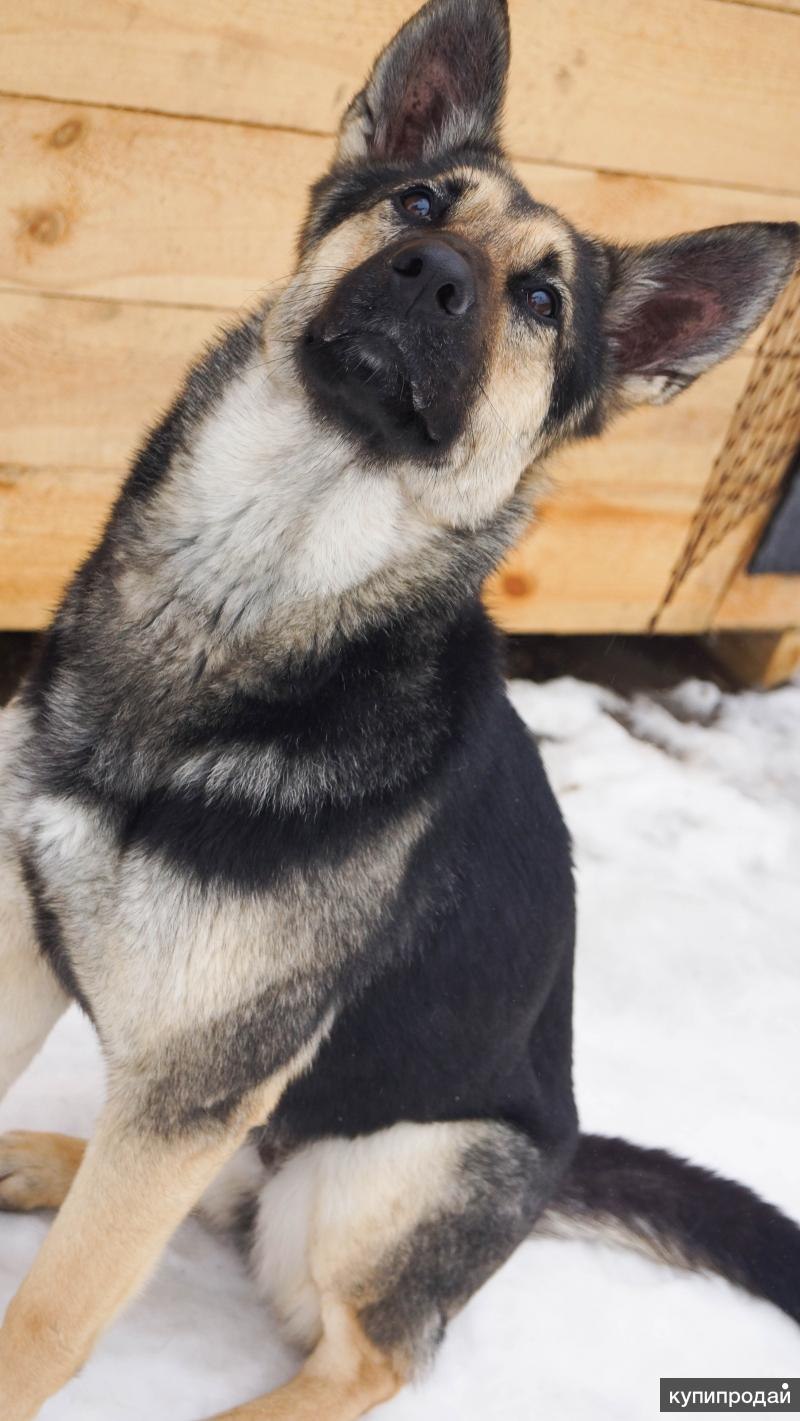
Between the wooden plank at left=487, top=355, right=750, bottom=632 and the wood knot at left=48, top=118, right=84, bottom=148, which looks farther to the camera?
the wooden plank at left=487, top=355, right=750, bottom=632

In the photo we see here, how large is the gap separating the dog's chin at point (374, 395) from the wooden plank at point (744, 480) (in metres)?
2.24

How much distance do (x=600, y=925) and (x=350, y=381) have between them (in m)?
2.03

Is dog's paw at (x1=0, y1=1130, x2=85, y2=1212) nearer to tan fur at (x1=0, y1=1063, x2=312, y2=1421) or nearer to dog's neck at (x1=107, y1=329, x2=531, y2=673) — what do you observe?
tan fur at (x1=0, y1=1063, x2=312, y2=1421)

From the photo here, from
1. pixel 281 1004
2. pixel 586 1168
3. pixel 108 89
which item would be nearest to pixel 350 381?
pixel 281 1004

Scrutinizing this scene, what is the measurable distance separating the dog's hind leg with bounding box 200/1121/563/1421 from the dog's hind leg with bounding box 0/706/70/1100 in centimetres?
54

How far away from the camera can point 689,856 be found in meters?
3.88

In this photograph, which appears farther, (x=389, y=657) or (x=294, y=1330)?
(x=294, y=1330)

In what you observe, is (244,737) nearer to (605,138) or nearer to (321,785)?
(321,785)

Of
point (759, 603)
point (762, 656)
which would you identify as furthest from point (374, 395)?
point (762, 656)

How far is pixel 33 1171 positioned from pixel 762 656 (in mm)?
3373

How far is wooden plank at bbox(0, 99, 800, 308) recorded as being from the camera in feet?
9.40

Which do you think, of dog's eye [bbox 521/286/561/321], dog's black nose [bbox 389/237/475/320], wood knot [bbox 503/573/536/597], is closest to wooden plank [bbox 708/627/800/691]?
wood knot [bbox 503/573/536/597]

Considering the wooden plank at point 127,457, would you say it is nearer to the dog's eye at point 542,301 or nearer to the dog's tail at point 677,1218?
the dog's eye at point 542,301

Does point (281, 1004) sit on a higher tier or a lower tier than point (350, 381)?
lower
